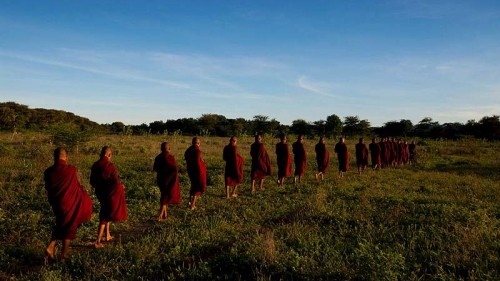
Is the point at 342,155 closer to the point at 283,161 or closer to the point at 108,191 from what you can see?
the point at 283,161

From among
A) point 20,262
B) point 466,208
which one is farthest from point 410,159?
point 20,262

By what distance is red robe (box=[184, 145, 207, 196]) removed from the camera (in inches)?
456

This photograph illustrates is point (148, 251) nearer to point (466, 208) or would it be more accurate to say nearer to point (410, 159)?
point (466, 208)

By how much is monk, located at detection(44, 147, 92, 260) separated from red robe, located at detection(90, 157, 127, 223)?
0.72 metres

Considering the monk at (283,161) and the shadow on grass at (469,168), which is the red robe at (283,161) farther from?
the shadow on grass at (469,168)

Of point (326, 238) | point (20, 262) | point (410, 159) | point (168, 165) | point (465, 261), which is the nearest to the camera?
point (465, 261)

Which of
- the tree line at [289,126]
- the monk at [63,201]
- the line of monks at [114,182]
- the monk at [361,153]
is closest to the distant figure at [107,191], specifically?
the line of monks at [114,182]

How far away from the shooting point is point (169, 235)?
784 centimetres

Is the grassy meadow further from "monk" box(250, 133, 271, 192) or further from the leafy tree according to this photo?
the leafy tree

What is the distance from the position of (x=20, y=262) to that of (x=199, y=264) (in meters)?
3.08

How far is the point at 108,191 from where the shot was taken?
8.20 metres

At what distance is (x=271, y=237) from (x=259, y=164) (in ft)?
25.2

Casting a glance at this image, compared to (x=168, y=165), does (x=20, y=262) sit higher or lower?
lower

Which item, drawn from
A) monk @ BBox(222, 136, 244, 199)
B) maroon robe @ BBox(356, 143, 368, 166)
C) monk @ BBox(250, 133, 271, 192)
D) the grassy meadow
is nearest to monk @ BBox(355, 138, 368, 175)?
maroon robe @ BBox(356, 143, 368, 166)
